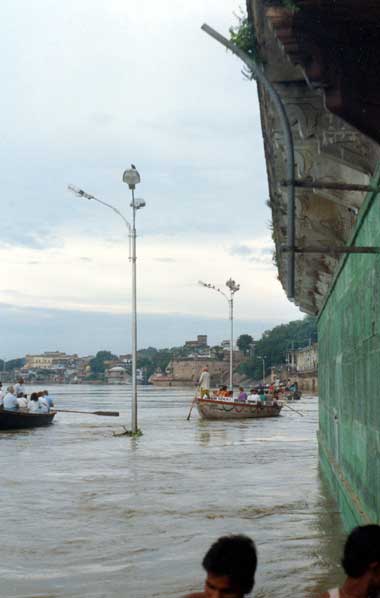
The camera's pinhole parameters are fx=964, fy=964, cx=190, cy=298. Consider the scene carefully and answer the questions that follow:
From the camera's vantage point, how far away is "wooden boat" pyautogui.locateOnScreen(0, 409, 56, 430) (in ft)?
116

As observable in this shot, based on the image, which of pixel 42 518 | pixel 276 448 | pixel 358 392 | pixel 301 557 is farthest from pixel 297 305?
pixel 358 392

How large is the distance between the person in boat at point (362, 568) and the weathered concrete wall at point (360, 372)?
3.40 metres

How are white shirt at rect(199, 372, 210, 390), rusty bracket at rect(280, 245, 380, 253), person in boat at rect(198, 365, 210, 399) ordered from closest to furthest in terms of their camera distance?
1. rusty bracket at rect(280, 245, 380, 253)
2. person in boat at rect(198, 365, 210, 399)
3. white shirt at rect(199, 372, 210, 390)

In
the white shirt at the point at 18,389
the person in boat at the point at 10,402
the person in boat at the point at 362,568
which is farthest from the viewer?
the white shirt at the point at 18,389

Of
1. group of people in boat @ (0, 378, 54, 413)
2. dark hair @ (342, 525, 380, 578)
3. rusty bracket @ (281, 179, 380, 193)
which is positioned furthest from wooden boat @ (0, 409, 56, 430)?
dark hair @ (342, 525, 380, 578)

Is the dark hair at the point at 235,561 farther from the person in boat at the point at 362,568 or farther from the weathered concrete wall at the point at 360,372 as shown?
the weathered concrete wall at the point at 360,372

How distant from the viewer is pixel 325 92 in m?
6.78

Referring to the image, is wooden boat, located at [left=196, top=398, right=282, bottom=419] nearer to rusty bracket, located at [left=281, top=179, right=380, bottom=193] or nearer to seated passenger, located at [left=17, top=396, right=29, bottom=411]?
seated passenger, located at [left=17, top=396, right=29, bottom=411]

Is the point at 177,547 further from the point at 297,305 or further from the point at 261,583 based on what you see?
the point at 297,305

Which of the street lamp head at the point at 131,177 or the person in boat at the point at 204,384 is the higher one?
the street lamp head at the point at 131,177

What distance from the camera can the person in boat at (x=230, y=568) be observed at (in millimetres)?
3695

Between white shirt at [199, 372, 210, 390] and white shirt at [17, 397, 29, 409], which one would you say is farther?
white shirt at [199, 372, 210, 390]

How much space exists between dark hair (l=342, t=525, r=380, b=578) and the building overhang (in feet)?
9.29

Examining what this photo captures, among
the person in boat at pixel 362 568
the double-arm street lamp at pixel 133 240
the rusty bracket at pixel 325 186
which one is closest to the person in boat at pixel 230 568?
the person in boat at pixel 362 568
